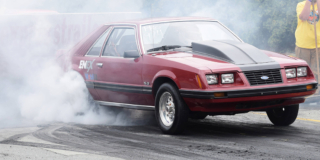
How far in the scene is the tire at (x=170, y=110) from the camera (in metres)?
5.97

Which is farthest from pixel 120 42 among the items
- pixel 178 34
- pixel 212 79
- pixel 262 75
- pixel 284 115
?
pixel 284 115

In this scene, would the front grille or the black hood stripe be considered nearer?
the front grille

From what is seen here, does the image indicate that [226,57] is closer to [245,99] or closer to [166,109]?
[245,99]

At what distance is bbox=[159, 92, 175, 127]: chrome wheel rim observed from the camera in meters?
6.18

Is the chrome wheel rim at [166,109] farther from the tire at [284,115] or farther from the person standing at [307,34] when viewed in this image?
the person standing at [307,34]

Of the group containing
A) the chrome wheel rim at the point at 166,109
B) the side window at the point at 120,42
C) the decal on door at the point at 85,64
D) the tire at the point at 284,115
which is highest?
the side window at the point at 120,42

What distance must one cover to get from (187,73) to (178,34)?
1270 mm

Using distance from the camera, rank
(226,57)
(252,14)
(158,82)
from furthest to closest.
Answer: (252,14)
(158,82)
(226,57)

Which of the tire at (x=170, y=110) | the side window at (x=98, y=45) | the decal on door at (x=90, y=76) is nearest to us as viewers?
the tire at (x=170, y=110)

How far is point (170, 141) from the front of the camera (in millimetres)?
5758

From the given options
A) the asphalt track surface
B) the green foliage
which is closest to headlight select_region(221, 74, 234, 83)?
the asphalt track surface

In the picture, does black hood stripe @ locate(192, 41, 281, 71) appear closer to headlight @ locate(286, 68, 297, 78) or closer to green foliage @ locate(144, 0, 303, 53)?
headlight @ locate(286, 68, 297, 78)

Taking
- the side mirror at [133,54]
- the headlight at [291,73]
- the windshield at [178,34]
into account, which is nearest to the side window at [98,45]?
the windshield at [178,34]

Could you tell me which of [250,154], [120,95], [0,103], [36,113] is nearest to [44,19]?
[0,103]
